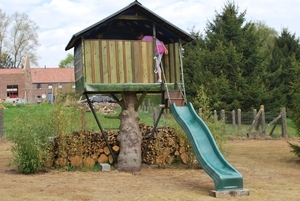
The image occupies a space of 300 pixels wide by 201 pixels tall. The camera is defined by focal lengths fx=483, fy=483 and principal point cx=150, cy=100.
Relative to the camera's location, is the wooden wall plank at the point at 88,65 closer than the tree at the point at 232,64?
Yes

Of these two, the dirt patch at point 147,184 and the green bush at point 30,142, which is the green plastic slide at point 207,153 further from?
the green bush at point 30,142

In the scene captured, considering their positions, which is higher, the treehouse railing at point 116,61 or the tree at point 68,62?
the tree at point 68,62

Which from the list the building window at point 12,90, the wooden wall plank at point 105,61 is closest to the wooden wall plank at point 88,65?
the wooden wall plank at point 105,61

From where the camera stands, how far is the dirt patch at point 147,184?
8688 millimetres

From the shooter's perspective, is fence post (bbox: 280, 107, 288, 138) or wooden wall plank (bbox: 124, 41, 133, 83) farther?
fence post (bbox: 280, 107, 288, 138)

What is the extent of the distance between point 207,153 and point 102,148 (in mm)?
3626

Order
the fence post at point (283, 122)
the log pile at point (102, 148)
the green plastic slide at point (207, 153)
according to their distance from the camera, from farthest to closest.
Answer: the fence post at point (283, 122), the log pile at point (102, 148), the green plastic slide at point (207, 153)

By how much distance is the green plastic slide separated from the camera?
29.3ft

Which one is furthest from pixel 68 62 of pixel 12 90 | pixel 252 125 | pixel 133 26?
pixel 133 26

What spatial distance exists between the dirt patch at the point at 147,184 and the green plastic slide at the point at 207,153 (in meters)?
0.37

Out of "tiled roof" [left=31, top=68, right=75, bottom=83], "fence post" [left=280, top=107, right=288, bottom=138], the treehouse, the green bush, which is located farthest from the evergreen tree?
"tiled roof" [left=31, top=68, right=75, bottom=83]

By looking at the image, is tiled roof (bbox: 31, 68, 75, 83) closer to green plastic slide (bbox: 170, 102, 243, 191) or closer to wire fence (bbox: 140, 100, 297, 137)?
wire fence (bbox: 140, 100, 297, 137)

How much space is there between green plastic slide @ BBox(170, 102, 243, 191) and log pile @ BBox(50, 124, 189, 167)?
176cm

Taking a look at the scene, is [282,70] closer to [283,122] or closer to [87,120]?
[283,122]
